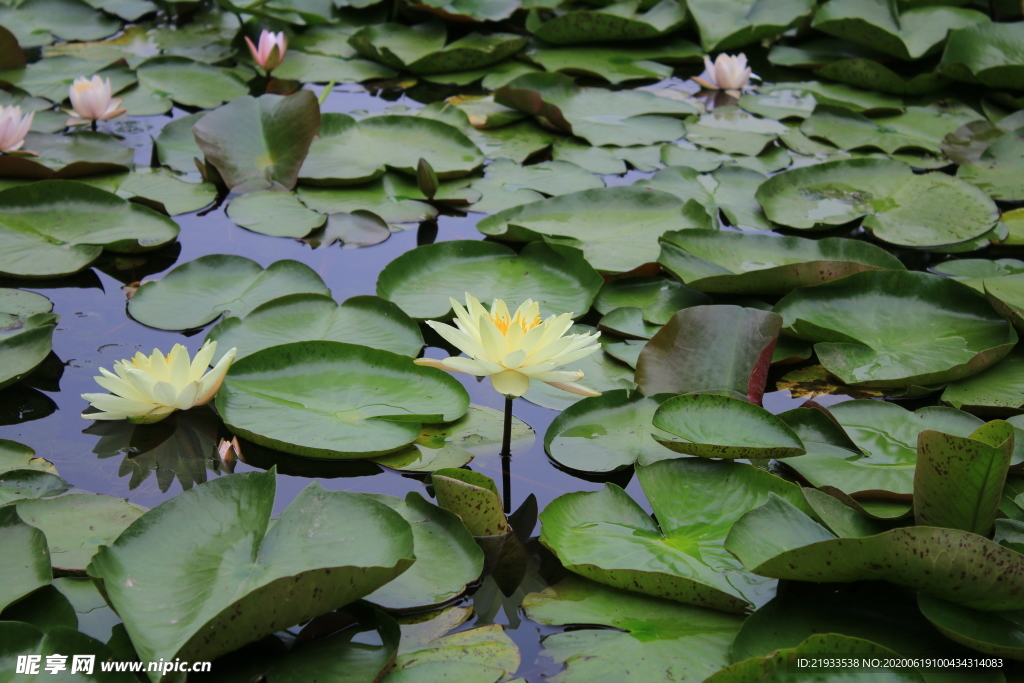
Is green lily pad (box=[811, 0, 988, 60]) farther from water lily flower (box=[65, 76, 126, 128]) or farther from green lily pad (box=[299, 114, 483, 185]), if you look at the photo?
water lily flower (box=[65, 76, 126, 128])

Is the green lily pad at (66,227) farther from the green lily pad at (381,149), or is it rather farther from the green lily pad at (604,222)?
the green lily pad at (604,222)

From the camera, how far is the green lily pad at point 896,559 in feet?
3.98

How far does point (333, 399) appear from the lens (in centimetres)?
183

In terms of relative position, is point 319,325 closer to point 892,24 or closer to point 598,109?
point 598,109

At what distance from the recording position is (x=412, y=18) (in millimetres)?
4484

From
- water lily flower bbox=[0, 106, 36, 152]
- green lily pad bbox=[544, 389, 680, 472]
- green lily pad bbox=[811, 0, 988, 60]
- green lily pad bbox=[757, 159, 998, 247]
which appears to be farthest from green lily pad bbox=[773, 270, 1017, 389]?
water lily flower bbox=[0, 106, 36, 152]

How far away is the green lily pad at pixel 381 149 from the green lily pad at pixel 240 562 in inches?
69.1

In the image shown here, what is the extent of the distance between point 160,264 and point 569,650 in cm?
183

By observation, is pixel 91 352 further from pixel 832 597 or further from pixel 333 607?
pixel 832 597

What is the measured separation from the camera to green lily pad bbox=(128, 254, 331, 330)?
216cm

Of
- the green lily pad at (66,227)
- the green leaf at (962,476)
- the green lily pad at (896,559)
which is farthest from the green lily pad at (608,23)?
the green lily pad at (896,559)

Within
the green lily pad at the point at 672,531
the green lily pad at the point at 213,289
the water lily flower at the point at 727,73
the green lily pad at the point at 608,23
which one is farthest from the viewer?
the green lily pad at the point at 608,23

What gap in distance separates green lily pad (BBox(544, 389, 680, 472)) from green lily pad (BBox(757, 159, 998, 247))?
46.8 inches

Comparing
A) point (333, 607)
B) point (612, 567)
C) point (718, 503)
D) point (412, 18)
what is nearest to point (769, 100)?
point (412, 18)
